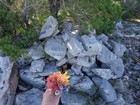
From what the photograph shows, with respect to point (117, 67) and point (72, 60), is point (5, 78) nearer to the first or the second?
point (72, 60)

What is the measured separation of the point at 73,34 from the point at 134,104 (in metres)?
1.51

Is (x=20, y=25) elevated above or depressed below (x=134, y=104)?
above

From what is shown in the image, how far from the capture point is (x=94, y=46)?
4.45 metres

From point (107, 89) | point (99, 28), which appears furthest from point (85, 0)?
point (107, 89)

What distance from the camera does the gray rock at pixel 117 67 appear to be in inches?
195

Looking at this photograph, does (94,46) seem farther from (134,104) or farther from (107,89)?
(134,104)

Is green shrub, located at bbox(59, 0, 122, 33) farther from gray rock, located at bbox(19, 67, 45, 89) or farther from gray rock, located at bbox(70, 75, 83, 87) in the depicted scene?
gray rock, located at bbox(19, 67, 45, 89)

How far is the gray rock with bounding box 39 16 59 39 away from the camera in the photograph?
4629mm

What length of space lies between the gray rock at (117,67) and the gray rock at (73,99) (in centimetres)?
72

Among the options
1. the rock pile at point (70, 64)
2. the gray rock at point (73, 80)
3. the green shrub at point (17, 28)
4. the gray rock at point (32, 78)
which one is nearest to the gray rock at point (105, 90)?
the rock pile at point (70, 64)

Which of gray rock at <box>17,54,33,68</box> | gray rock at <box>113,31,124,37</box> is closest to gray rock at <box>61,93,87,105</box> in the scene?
gray rock at <box>17,54,33,68</box>

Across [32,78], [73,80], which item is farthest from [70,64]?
[32,78]

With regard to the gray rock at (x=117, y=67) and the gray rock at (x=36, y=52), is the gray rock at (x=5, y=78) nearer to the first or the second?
the gray rock at (x=36, y=52)

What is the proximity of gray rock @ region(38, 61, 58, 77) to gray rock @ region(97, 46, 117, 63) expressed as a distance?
2.42ft
